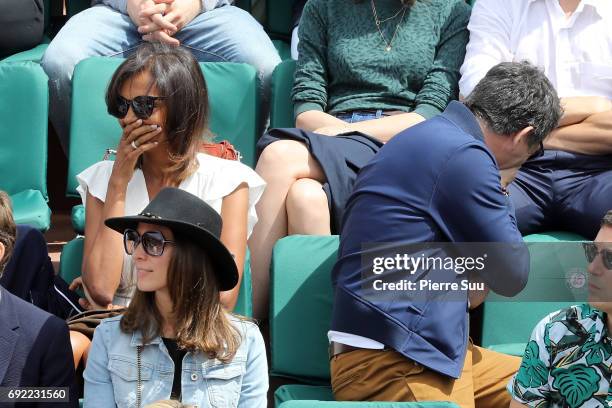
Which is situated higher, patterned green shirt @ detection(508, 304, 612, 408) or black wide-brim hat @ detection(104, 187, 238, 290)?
black wide-brim hat @ detection(104, 187, 238, 290)

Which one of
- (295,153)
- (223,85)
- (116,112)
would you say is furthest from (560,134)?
(116,112)

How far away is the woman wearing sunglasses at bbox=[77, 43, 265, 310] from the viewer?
3.02 metres

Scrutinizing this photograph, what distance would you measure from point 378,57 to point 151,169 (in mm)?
1166

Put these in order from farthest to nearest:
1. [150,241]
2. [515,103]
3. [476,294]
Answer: [515,103], [476,294], [150,241]

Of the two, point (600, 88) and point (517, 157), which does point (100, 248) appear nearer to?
point (517, 157)

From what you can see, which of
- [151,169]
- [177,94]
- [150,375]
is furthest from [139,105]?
[150,375]

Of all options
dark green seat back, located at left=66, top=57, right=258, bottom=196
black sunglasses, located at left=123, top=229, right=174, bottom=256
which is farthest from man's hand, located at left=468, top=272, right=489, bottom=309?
dark green seat back, located at left=66, top=57, right=258, bottom=196

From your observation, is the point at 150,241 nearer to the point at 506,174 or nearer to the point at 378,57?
the point at 506,174

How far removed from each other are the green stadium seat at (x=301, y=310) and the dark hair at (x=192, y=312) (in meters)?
0.48

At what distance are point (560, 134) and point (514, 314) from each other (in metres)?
0.84

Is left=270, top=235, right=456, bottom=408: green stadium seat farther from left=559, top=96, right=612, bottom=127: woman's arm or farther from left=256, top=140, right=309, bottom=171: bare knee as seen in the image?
left=559, top=96, right=612, bottom=127: woman's arm

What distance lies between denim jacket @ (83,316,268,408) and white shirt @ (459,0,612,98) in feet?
5.76

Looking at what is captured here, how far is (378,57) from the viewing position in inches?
157

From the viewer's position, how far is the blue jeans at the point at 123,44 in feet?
13.7
